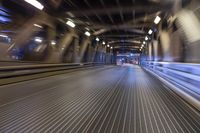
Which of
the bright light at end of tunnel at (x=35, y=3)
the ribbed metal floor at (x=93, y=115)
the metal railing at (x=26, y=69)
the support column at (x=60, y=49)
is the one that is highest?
the bright light at end of tunnel at (x=35, y=3)

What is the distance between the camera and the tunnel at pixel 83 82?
3.19 m

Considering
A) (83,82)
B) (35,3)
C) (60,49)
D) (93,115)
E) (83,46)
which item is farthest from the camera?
(83,46)

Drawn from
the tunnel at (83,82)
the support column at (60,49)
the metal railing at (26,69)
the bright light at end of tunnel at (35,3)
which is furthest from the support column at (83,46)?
Result: the bright light at end of tunnel at (35,3)

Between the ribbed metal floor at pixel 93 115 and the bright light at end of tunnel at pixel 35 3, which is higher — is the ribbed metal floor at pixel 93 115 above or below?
below

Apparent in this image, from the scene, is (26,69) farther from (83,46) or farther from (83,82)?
(83,46)

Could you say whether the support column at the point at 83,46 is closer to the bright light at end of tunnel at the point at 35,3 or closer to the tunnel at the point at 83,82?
the tunnel at the point at 83,82

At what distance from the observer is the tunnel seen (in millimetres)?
3192

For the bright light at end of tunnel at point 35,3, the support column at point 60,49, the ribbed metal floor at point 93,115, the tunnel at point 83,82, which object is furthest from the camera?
the support column at point 60,49

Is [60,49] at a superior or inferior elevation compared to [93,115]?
superior

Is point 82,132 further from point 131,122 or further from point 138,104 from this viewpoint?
point 138,104

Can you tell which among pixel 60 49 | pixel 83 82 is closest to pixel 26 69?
pixel 83 82

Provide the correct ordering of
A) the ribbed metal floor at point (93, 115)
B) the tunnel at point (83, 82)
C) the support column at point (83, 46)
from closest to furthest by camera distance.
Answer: the ribbed metal floor at point (93, 115) → the tunnel at point (83, 82) → the support column at point (83, 46)

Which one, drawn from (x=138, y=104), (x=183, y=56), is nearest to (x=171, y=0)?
(x=183, y=56)

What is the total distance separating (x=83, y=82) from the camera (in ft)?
26.3
